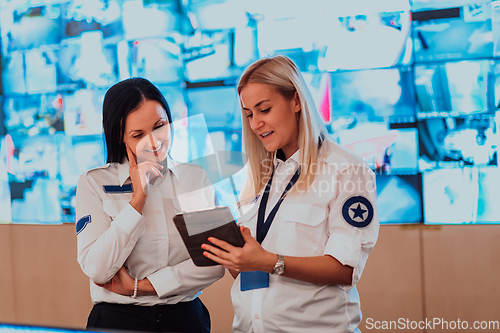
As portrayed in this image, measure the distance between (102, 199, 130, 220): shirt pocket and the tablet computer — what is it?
35 centimetres

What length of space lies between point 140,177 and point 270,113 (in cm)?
45

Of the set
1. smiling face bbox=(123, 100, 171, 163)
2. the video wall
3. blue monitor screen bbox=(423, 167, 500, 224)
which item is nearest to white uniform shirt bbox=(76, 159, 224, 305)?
smiling face bbox=(123, 100, 171, 163)

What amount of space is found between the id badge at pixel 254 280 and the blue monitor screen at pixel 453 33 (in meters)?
1.73

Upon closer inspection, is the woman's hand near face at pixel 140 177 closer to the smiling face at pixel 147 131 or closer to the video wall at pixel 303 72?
the smiling face at pixel 147 131

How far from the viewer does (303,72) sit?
238cm

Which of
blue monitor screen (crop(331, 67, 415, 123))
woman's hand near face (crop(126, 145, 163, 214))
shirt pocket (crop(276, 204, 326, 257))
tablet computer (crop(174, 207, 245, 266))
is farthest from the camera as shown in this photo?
blue monitor screen (crop(331, 67, 415, 123))

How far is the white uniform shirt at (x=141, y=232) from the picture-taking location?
3.75 feet

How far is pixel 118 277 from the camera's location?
1.18m

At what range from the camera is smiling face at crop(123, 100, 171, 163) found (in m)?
1.17

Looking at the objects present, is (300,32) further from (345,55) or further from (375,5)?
(375,5)

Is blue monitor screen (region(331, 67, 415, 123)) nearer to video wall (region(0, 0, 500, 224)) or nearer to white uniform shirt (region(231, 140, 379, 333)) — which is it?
video wall (region(0, 0, 500, 224))

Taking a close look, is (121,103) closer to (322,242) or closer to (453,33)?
(322,242)

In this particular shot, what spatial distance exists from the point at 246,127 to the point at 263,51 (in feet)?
4.28

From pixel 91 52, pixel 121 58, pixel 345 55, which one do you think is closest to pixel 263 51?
pixel 345 55
